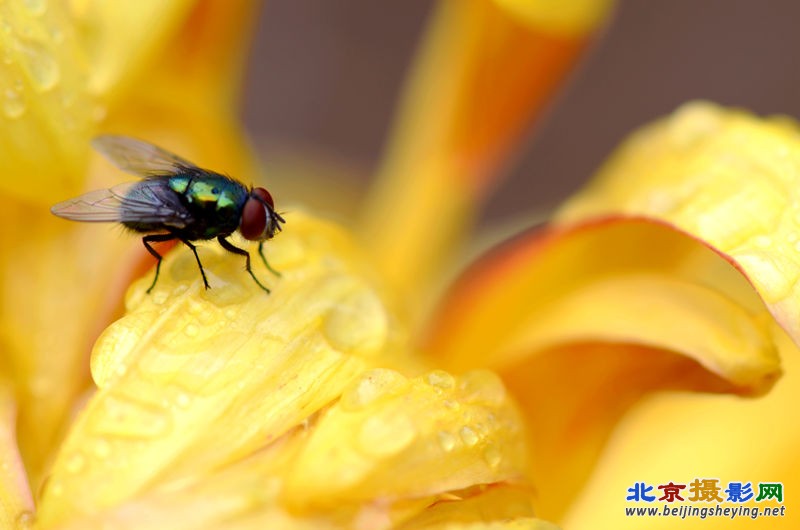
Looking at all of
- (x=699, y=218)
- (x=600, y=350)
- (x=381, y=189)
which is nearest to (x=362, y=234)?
(x=381, y=189)

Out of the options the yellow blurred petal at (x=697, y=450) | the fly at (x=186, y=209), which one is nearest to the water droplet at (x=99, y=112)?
the fly at (x=186, y=209)

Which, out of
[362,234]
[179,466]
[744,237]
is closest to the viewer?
[179,466]

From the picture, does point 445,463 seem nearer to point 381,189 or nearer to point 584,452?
point 584,452

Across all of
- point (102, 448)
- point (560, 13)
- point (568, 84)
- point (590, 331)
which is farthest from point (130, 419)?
point (568, 84)

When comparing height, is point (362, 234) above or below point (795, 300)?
above

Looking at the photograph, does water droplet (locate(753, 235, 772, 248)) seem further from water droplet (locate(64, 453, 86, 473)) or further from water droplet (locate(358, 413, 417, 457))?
water droplet (locate(64, 453, 86, 473))

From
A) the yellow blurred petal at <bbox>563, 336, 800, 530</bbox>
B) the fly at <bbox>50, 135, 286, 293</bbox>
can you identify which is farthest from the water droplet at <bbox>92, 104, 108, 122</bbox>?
the yellow blurred petal at <bbox>563, 336, 800, 530</bbox>
